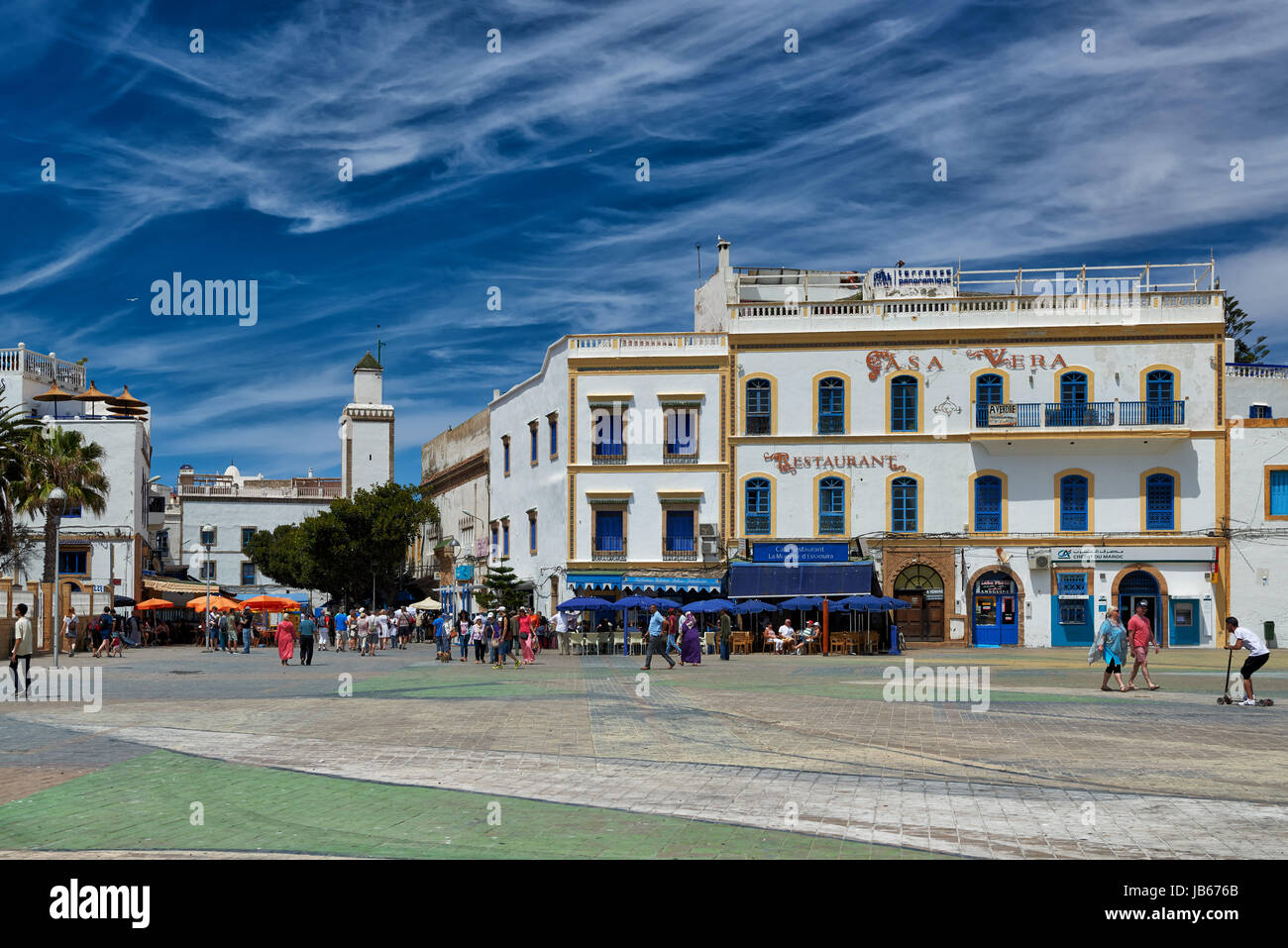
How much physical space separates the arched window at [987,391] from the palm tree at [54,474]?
1183 inches

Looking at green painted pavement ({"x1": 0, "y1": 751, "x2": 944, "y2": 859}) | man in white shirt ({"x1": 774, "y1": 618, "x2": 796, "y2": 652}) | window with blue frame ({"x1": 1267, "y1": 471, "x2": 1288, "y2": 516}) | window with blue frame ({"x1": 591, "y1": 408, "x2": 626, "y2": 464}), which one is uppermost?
window with blue frame ({"x1": 591, "y1": 408, "x2": 626, "y2": 464})

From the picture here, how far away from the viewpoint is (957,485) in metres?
45.1

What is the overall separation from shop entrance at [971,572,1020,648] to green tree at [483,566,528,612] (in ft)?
54.2

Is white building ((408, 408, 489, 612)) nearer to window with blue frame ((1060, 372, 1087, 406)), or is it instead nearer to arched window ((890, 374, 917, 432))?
arched window ((890, 374, 917, 432))

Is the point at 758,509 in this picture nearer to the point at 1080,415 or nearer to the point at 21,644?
the point at 1080,415

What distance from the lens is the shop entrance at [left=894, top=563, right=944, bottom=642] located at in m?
44.7

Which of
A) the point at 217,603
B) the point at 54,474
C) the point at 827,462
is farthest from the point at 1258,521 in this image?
the point at 54,474

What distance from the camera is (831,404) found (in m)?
45.6

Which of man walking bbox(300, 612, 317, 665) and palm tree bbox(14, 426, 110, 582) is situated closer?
man walking bbox(300, 612, 317, 665)

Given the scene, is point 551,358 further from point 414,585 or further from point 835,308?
point 414,585

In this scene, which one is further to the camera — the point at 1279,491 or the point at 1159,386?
the point at 1159,386

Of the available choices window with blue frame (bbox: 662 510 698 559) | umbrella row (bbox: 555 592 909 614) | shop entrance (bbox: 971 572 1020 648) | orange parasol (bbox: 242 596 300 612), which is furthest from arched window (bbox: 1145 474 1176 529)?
orange parasol (bbox: 242 596 300 612)

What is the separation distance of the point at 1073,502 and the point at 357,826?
39460 mm
